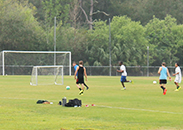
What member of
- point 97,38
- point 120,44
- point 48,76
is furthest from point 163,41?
Result: point 48,76

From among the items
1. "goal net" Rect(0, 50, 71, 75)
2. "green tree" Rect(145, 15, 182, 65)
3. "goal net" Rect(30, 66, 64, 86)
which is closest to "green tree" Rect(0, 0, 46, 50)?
"goal net" Rect(0, 50, 71, 75)

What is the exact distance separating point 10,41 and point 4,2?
23.6 ft

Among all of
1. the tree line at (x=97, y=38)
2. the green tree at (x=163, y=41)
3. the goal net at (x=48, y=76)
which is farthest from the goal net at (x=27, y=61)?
the green tree at (x=163, y=41)

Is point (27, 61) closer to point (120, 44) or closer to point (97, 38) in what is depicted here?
point (97, 38)

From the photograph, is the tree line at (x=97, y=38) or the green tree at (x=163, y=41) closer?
the tree line at (x=97, y=38)

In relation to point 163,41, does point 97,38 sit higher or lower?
higher

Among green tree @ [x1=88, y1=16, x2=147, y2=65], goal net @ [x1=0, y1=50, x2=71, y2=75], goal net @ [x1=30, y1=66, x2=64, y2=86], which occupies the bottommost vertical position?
goal net @ [x1=30, y1=66, x2=64, y2=86]

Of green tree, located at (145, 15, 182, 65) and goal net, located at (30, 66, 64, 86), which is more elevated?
green tree, located at (145, 15, 182, 65)

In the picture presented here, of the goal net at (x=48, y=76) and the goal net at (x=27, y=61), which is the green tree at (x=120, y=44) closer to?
the goal net at (x=27, y=61)

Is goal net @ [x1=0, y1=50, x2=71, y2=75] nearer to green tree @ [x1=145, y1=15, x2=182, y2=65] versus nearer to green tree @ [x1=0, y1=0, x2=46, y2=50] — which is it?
green tree @ [x1=0, y1=0, x2=46, y2=50]

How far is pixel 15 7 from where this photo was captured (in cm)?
6825

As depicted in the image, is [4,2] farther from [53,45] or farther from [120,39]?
[120,39]

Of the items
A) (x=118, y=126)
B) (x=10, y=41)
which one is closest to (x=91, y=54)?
(x=10, y=41)

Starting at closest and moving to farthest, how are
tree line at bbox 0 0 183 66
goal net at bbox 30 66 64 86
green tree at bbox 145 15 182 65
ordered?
goal net at bbox 30 66 64 86 → tree line at bbox 0 0 183 66 → green tree at bbox 145 15 182 65
